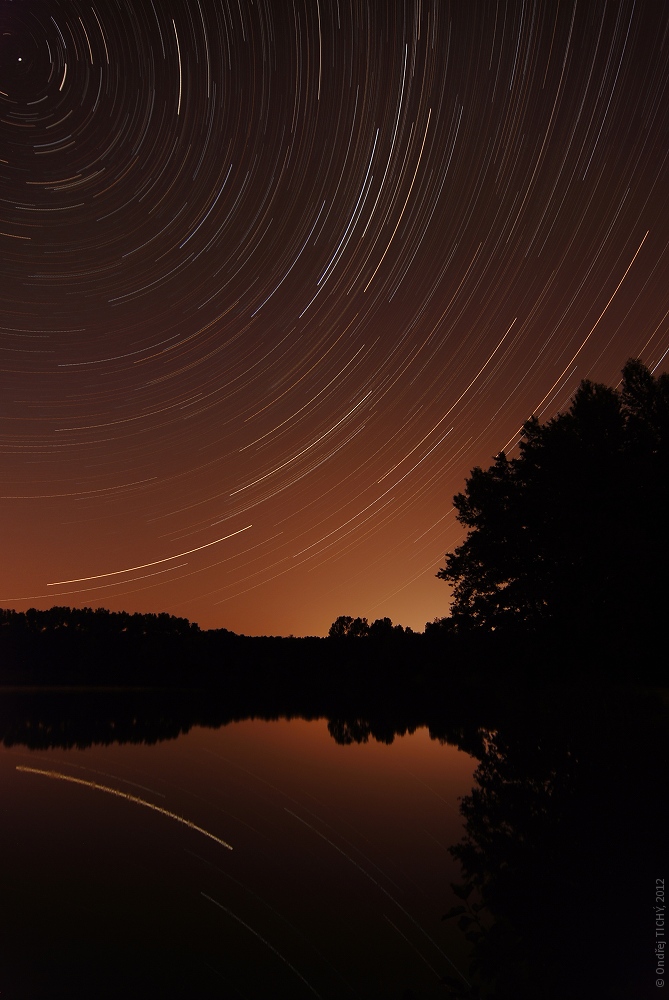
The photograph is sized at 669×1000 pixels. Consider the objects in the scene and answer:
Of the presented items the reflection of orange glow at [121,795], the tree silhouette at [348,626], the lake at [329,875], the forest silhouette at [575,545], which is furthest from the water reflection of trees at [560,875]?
the tree silhouette at [348,626]

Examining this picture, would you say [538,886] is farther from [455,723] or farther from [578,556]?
[578,556]

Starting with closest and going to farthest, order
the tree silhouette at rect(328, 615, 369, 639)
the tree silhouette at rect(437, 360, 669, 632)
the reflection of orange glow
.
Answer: the reflection of orange glow, the tree silhouette at rect(437, 360, 669, 632), the tree silhouette at rect(328, 615, 369, 639)

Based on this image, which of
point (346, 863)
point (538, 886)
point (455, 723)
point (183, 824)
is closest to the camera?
point (538, 886)

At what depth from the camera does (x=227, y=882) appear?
4.99 meters

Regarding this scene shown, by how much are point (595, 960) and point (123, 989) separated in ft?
7.83

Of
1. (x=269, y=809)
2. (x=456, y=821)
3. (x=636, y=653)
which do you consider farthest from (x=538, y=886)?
(x=636, y=653)

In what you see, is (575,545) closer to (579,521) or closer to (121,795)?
(579,521)

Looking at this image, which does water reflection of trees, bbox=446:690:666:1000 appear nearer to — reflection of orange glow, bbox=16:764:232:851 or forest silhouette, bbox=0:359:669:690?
reflection of orange glow, bbox=16:764:232:851

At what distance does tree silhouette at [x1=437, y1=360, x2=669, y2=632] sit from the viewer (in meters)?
19.4

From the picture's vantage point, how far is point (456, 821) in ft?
22.5

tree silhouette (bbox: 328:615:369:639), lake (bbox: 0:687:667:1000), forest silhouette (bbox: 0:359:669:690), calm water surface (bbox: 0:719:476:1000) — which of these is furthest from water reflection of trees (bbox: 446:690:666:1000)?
tree silhouette (bbox: 328:615:369:639)

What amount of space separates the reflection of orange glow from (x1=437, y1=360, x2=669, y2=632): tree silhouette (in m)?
14.7

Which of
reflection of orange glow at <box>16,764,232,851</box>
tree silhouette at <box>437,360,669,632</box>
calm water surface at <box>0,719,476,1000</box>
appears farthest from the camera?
tree silhouette at <box>437,360,669,632</box>

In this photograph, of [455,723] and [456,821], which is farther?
[455,723]
